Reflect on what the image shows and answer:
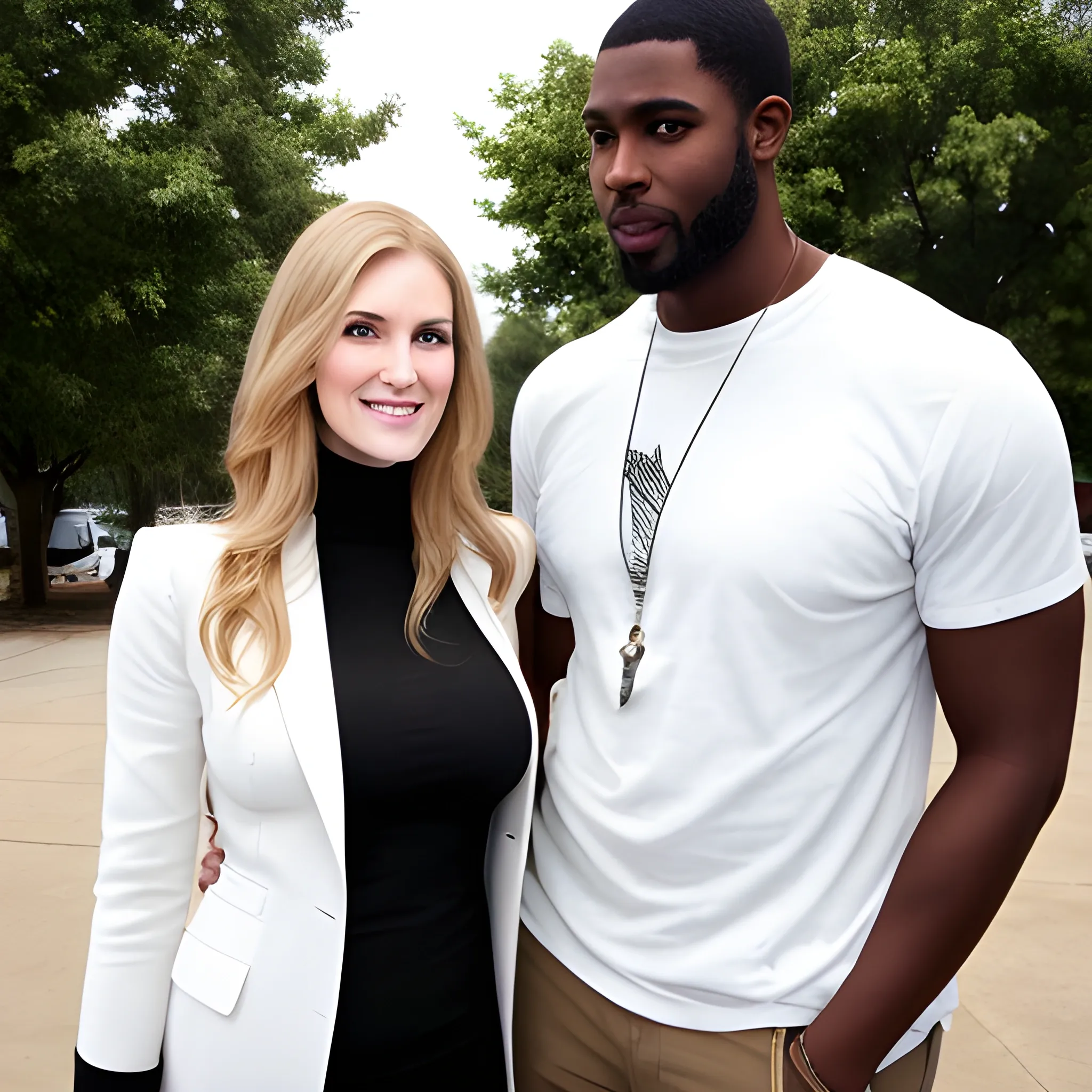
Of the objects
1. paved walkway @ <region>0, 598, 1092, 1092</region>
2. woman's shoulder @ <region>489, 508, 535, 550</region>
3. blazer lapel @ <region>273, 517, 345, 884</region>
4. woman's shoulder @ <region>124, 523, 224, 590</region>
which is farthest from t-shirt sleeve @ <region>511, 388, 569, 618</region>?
paved walkway @ <region>0, 598, 1092, 1092</region>

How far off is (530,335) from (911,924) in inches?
1071

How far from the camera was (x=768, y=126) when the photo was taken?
2119mm

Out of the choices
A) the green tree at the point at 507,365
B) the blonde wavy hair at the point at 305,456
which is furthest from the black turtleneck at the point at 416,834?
the green tree at the point at 507,365

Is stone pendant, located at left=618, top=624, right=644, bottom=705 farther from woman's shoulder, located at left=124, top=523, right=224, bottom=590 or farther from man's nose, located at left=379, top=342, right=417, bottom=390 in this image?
woman's shoulder, located at left=124, top=523, right=224, bottom=590

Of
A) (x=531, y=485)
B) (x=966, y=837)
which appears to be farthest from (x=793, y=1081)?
(x=531, y=485)

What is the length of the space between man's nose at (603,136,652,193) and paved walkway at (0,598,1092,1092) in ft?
13.1

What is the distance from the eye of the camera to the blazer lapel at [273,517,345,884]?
2.11m

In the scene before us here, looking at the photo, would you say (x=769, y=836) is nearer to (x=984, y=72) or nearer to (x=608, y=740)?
(x=608, y=740)

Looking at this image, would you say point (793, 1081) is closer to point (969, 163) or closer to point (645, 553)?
point (645, 553)

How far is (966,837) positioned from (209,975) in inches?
53.9

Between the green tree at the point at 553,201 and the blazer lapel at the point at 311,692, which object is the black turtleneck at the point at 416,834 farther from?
the green tree at the point at 553,201

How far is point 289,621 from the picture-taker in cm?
228

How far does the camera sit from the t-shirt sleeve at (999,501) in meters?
1.82

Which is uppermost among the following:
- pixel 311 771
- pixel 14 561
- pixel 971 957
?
pixel 311 771
